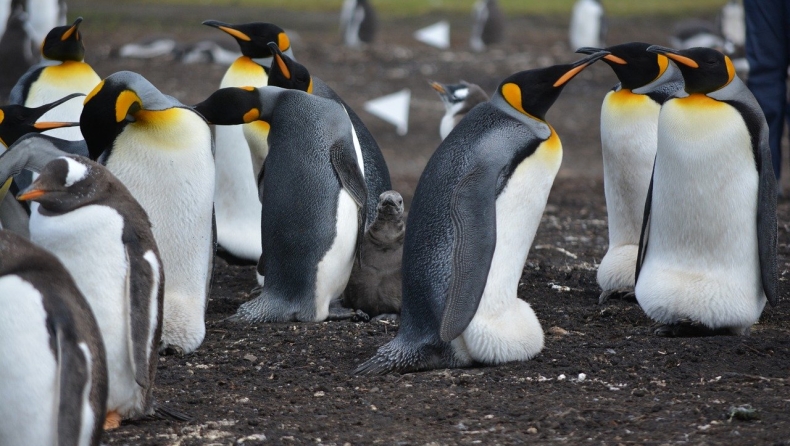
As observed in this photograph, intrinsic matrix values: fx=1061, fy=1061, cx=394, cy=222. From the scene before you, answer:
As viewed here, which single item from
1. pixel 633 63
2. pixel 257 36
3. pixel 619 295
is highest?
pixel 633 63

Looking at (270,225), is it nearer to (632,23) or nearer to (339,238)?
(339,238)

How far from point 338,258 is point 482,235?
1060mm

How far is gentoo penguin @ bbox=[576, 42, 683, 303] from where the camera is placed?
490 centimetres

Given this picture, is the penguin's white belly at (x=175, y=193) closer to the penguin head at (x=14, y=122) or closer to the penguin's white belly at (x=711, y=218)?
the penguin head at (x=14, y=122)

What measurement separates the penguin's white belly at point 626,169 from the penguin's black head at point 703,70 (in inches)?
24.5

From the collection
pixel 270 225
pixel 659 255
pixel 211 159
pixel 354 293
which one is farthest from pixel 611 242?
pixel 211 159

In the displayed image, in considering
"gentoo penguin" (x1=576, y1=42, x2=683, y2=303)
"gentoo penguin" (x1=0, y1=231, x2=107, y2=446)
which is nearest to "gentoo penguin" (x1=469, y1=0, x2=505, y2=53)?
"gentoo penguin" (x1=576, y1=42, x2=683, y2=303)

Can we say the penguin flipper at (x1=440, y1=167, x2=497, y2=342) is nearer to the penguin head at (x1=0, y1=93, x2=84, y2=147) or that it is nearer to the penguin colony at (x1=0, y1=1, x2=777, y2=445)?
the penguin colony at (x1=0, y1=1, x2=777, y2=445)

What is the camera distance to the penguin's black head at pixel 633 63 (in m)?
4.87

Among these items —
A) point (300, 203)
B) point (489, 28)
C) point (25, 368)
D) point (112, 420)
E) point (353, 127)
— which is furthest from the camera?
point (489, 28)

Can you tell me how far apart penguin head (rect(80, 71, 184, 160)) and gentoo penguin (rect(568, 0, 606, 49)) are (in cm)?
1295

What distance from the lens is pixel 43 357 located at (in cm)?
277

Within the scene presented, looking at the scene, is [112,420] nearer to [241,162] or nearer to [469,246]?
[469,246]

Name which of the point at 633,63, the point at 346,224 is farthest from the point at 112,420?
the point at 633,63
